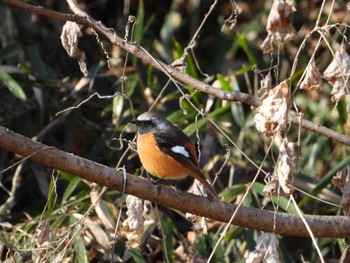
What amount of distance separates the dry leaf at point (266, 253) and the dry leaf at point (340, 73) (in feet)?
2.57

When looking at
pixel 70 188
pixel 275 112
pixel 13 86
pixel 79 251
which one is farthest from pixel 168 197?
pixel 13 86

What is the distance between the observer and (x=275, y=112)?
3.54m

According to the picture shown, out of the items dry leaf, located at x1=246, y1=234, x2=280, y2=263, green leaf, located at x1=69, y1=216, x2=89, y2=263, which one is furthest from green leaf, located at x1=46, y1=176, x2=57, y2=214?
dry leaf, located at x1=246, y1=234, x2=280, y2=263

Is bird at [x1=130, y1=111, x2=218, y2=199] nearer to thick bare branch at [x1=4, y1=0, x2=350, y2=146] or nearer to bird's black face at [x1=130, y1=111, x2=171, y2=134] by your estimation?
bird's black face at [x1=130, y1=111, x2=171, y2=134]

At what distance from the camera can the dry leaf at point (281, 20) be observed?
154 inches

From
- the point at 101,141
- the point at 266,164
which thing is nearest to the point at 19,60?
the point at 101,141

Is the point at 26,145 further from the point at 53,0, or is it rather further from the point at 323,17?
the point at 323,17

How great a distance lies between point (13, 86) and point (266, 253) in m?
2.65

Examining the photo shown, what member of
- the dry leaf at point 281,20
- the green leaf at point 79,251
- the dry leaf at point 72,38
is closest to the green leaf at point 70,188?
the green leaf at point 79,251

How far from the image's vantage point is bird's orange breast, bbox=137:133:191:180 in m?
4.44

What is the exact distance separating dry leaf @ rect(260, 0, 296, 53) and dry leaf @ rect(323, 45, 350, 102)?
26 cm

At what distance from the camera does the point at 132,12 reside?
8.12 m

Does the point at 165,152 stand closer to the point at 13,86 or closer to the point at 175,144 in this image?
the point at 175,144

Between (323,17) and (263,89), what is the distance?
3.99m
